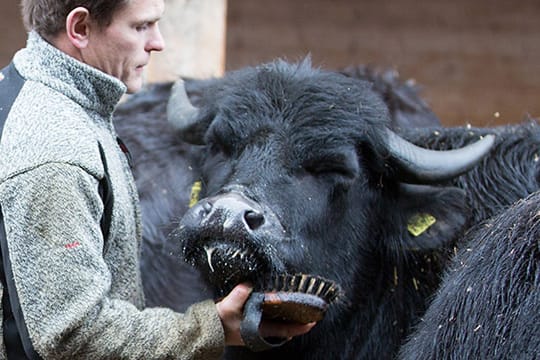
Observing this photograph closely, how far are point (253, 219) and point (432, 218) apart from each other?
1173 millimetres

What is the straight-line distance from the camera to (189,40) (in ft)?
24.1

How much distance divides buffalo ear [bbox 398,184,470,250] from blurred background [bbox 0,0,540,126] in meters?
6.84

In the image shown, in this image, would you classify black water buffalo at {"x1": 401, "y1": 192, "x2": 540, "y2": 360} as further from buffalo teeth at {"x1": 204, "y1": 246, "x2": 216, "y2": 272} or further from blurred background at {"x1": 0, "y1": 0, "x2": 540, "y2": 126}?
blurred background at {"x1": 0, "y1": 0, "x2": 540, "y2": 126}

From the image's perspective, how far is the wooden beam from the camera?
7.28 metres

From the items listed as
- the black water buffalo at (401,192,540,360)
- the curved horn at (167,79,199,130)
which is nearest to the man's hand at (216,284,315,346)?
the black water buffalo at (401,192,540,360)

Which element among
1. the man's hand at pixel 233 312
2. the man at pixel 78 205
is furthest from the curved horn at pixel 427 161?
the man's hand at pixel 233 312

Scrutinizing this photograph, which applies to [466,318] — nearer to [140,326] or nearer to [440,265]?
[140,326]

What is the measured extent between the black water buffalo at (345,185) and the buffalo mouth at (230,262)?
0.7 inches

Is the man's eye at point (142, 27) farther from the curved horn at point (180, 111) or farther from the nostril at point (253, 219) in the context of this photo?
the curved horn at point (180, 111)

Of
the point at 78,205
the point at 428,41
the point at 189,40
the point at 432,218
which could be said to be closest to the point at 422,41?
the point at 428,41

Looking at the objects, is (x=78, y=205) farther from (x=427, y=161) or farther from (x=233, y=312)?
(x=427, y=161)

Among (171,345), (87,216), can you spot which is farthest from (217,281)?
(87,216)

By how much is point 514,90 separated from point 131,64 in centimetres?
855

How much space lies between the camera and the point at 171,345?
359cm
